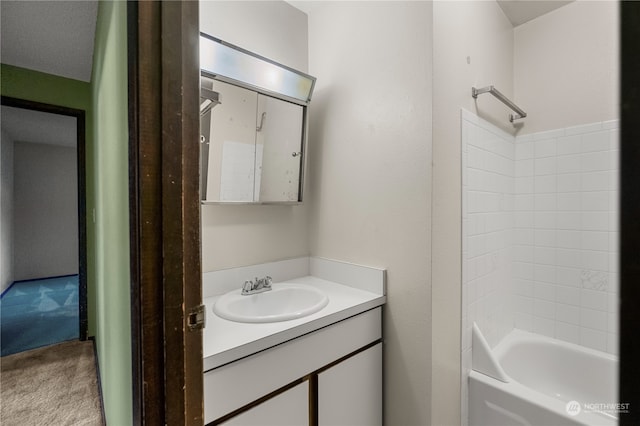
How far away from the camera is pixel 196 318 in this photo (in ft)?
1.98

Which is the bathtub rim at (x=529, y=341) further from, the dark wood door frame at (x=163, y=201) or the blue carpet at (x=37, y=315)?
the blue carpet at (x=37, y=315)

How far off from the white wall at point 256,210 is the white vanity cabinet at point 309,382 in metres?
0.62

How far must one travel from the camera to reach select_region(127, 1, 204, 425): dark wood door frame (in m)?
0.54

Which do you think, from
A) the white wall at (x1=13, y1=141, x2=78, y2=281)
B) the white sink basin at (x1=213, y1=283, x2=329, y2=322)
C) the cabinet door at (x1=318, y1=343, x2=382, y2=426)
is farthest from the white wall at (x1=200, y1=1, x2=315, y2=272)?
the white wall at (x1=13, y1=141, x2=78, y2=281)

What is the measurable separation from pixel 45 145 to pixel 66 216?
123 cm

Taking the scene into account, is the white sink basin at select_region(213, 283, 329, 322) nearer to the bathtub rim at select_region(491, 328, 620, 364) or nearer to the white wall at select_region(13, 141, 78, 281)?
the bathtub rim at select_region(491, 328, 620, 364)

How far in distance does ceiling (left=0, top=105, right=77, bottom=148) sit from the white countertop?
11.6 feet

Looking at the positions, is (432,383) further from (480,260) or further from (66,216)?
(66,216)

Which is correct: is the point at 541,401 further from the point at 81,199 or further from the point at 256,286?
the point at 81,199

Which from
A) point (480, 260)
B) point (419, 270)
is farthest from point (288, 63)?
point (480, 260)

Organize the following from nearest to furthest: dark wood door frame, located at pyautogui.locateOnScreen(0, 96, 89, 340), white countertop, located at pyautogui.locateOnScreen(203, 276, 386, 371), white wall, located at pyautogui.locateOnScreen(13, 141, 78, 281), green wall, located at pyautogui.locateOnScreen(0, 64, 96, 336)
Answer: white countertop, located at pyautogui.locateOnScreen(203, 276, 386, 371)
green wall, located at pyautogui.locateOnScreen(0, 64, 96, 336)
dark wood door frame, located at pyautogui.locateOnScreen(0, 96, 89, 340)
white wall, located at pyautogui.locateOnScreen(13, 141, 78, 281)

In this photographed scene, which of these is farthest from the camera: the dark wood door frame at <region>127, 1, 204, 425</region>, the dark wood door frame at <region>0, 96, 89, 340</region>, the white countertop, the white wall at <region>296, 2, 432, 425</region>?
the dark wood door frame at <region>0, 96, 89, 340</region>

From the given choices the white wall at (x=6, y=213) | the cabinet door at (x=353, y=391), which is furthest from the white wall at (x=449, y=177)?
the white wall at (x=6, y=213)

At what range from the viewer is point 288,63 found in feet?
5.97
